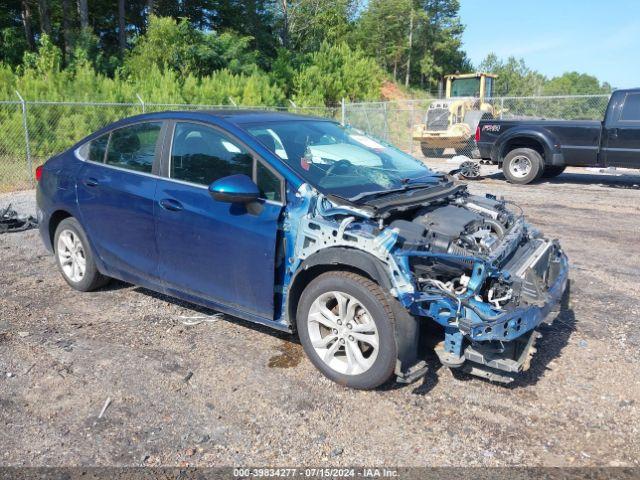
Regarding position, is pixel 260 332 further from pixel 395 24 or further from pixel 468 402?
pixel 395 24

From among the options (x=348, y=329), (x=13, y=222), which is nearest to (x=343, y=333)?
(x=348, y=329)

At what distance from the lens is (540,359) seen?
3.91 metres

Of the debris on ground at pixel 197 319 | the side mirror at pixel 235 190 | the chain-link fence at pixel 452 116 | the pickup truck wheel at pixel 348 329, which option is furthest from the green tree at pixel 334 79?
the pickup truck wheel at pixel 348 329

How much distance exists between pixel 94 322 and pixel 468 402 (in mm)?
3030

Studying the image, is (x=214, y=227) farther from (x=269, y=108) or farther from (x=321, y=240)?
(x=269, y=108)

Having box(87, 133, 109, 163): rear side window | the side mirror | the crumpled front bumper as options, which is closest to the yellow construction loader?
box(87, 133, 109, 163): rear side window

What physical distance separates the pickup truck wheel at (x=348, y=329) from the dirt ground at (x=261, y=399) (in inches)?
5.9

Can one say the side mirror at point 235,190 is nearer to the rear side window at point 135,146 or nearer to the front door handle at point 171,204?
the front door handle at point 171,204

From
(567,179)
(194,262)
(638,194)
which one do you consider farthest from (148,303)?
(567,179)

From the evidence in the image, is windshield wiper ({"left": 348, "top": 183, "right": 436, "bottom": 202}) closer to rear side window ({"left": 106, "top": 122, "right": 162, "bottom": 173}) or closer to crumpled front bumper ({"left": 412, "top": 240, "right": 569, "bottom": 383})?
crumpled front bumper ({"left": 412, "top": 240, "right": 569, "bottom": 383})

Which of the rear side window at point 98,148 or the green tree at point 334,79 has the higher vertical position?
the green tree at point 334,79

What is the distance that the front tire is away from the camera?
16.6 ft

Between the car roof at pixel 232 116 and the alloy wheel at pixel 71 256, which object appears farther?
the alloy wheel at pixel 71 256

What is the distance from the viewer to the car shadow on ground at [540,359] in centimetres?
358
